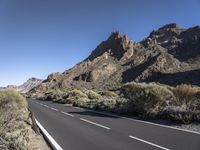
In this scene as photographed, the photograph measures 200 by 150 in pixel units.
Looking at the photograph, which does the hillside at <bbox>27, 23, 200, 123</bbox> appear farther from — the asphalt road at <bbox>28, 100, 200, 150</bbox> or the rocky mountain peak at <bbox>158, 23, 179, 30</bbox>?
the asphalt road at <bbox>28, 100, 200, 150</bbox>

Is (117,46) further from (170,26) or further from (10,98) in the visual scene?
(10,98)

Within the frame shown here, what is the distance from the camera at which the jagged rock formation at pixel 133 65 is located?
93.3m

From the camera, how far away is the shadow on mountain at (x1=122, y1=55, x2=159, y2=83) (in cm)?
10032

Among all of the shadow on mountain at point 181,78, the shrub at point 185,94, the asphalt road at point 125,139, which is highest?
the shadow on mountain at point 181,78

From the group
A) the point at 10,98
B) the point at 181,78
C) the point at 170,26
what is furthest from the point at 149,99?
the point at 170,26

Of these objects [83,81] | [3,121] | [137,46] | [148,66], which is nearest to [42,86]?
[83,81]

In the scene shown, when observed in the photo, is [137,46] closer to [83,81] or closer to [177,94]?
[83,81]

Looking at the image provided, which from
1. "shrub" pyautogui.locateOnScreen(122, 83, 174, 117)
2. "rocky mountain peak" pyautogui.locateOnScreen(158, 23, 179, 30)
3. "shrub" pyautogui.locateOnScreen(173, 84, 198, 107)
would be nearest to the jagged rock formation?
"rocky mountain peak" pyautogui.locateOnScreen(158, 23, 179, 30)

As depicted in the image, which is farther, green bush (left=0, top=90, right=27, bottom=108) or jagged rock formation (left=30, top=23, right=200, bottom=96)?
jagged rock formation (left=30, top=23, right=200, bottom=96)

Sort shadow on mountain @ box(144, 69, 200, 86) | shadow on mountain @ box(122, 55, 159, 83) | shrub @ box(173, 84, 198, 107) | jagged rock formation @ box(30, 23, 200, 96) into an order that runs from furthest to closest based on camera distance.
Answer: shadow on mountain @ box(122, 55, 159, 83)
jagged rock formation @ box(30, 23, 200, 96)
shadow on mountain @ box(144, 69, 200, 86)
shrub @ box(173, 84, 198, 107)

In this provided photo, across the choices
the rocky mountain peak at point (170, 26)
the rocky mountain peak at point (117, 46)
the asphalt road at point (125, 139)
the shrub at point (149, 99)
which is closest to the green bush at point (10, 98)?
the shrub at point (149, 99)

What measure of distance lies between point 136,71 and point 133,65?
27.5 ft

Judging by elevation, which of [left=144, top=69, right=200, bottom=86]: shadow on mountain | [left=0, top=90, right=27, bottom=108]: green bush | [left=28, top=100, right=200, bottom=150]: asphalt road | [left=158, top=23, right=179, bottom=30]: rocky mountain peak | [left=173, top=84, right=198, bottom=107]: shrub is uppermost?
[left=158, top=23, right=179, bottom=30]: rocky mountain peak

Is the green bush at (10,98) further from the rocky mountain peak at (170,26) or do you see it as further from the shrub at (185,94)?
the rocky mountain peak at (170,26)
